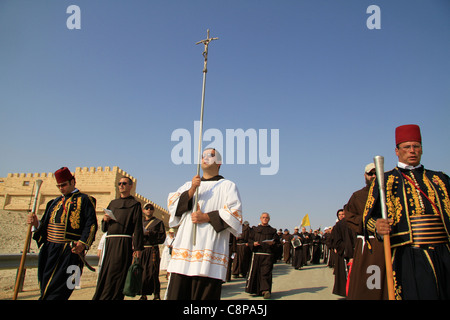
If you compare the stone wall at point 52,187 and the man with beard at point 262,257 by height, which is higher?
the stone wall at point 52,187

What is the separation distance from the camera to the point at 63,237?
5.07 meters

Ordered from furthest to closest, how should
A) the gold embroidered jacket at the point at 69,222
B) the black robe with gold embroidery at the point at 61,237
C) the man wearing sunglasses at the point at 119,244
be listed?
the man wearing sunglasses at the point at 119,244 < the gold embroidered jacket at the point at 69,222 < the black robe with gold embroidery at the point at 61,237

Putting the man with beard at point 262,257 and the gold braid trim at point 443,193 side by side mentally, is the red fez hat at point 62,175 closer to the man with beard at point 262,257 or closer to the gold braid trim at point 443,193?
the gold braid trim at point 443,193

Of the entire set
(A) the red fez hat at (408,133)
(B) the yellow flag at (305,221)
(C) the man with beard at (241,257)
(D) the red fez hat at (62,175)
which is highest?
(A) the red fez hat at (408,133)

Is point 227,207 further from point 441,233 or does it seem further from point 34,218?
point 34,218

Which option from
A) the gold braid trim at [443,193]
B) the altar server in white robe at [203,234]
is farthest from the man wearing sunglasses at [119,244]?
the gold braid trim at [443,193]

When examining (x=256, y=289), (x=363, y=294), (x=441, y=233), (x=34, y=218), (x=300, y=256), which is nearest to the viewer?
(x=441, y=233)

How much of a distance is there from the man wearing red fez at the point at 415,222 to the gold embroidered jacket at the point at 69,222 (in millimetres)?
4109

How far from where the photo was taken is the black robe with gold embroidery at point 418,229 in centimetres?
298

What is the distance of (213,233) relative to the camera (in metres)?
3.80

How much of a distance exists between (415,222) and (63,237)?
15.5ft
